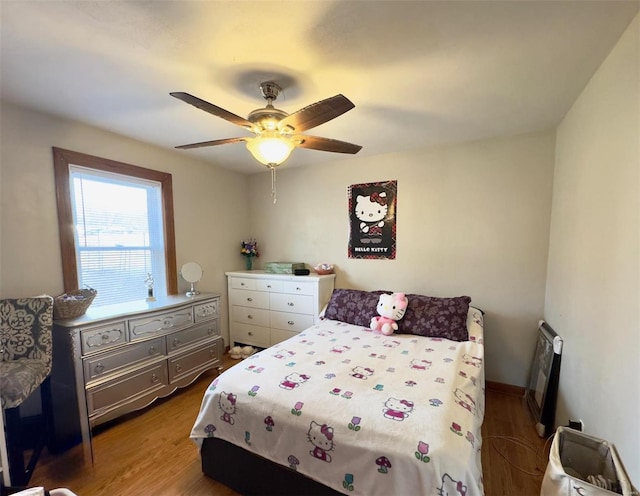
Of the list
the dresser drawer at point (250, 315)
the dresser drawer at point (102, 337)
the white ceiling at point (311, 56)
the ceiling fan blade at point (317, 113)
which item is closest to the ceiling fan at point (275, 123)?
the ceiling fan blade at point (317, 113)

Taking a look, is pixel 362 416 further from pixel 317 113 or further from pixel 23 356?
pixel 23 356

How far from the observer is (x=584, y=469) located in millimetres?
1352

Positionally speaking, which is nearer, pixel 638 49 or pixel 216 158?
pixel 638 49

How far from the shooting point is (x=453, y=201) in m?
2.78

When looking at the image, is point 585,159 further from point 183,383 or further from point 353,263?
point 183,383

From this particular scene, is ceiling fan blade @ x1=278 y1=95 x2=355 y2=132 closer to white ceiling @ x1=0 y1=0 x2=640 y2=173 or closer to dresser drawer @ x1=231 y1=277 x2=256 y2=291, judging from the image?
white ceiling @ x1=0 y1=0 x2=640 y2=173

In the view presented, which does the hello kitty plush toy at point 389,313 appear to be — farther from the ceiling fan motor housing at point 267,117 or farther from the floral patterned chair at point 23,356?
the floral patterned chair at point 23,356

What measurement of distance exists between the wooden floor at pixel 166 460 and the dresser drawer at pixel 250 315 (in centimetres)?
118

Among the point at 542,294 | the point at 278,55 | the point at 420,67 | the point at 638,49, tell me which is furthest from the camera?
the point at 542,294

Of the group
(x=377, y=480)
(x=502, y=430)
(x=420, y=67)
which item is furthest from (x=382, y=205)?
(x=377, y=480)

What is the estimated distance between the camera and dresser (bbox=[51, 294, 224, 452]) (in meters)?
1.89

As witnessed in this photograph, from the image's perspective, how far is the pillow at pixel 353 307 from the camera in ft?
8.84

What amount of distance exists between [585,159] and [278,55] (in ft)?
6.31

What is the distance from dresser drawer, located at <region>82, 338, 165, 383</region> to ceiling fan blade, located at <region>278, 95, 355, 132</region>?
2.02m
